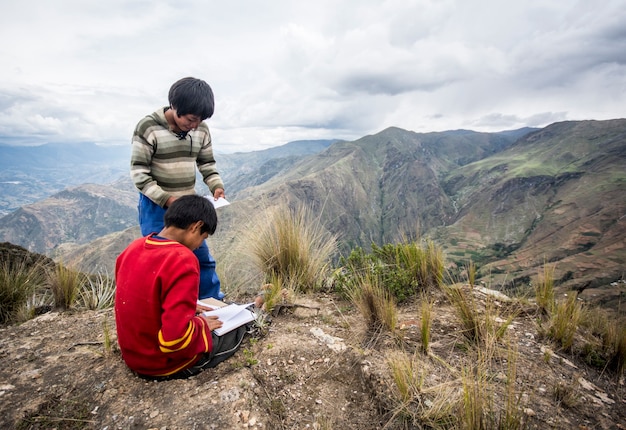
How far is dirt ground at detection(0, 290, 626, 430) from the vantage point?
204 centimetres

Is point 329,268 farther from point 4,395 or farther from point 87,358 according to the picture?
point 4,395

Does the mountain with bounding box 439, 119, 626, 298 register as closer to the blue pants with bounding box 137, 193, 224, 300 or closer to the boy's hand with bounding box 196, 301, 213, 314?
the blue pants with bounding box 137, 193, 224, 300

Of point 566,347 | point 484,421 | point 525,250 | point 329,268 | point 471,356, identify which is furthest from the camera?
point 525,250

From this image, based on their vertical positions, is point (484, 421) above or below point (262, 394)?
above

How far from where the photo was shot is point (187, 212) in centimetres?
226

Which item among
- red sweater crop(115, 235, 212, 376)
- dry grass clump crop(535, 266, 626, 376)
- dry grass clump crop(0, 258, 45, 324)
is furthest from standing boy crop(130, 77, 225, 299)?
dry grass clump crop(535, 266, 626, 376)

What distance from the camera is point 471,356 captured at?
2.68m

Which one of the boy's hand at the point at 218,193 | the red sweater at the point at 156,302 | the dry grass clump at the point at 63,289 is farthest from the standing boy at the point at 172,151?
the dry grass clump at the point at 63,289

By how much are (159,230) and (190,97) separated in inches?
59.3

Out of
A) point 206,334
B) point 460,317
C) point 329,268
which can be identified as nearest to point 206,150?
point 206,334

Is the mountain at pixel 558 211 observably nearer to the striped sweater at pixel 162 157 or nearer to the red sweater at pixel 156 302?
the striped sweater at pixel 162 157

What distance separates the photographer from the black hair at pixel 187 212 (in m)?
2.26

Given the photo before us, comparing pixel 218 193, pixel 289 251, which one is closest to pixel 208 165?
pixel 218 193

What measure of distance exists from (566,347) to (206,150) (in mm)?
4380
